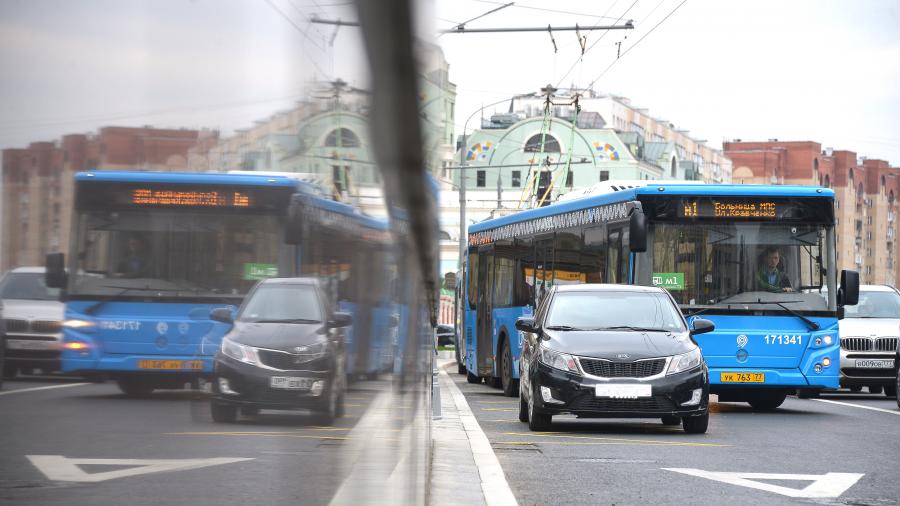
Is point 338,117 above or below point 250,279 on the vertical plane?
above

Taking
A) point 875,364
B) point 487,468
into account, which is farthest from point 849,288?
point 487,468

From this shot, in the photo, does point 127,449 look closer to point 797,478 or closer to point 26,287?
point 26,287

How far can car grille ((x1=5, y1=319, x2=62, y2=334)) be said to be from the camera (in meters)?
0.81

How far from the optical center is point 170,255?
1.13 m

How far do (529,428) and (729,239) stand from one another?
4.75 metres

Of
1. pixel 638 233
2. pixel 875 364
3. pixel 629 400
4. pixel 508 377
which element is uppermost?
pixel 638 233

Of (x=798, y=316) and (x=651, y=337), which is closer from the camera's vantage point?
(x=651, y=337)

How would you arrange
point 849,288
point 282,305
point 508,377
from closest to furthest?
point 282,305 < point 849,288 < point 508,377

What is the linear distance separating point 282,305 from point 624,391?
1214 centimetres

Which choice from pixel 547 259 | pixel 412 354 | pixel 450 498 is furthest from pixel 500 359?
pixel 412 354

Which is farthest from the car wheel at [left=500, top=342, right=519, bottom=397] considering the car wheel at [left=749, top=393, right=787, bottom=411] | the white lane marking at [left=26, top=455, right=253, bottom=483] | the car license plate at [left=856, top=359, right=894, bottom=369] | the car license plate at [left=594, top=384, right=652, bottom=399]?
the white lane marking at [left=26, top=455, right=253, bottom=483]

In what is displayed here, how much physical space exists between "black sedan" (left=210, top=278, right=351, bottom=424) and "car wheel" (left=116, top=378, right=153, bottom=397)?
5cm

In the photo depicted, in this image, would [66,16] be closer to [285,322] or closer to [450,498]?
[285,322]

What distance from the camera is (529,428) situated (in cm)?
1407
